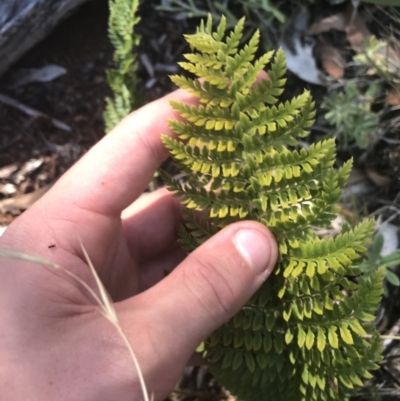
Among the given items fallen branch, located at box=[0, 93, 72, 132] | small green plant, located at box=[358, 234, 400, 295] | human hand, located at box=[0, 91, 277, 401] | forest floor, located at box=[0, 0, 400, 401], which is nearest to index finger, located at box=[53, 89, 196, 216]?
human hand, located at box=[0, 91, 277, 401]

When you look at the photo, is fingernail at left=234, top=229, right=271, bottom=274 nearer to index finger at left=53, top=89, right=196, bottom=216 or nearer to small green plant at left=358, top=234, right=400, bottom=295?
index finger at left=53, top=89, right=196, bottom=216

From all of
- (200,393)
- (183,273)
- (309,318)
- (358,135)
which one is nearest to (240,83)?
(183,273)

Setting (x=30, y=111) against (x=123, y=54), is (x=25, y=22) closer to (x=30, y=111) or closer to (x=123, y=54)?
(x=30, y=111)

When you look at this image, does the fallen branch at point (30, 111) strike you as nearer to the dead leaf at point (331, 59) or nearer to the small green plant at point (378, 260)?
the dead leaf at point (331, 59)

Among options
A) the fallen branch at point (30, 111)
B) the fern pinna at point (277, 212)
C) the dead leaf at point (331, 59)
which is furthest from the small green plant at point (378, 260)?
the fallen branch at point (30, 111)

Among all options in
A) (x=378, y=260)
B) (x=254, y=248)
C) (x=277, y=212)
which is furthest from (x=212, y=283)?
(x=378, y=260)

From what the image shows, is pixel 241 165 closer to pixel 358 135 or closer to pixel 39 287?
pixel 39 287

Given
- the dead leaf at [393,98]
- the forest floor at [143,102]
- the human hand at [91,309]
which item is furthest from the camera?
the dead leaf at [393,98]
